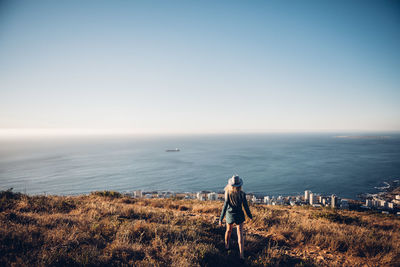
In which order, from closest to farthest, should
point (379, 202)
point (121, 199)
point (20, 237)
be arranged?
Answer: point (20, 237)
point (121, 199)
point (379, 202)

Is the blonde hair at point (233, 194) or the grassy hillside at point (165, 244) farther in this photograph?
the blonde hair at point (233, 194)

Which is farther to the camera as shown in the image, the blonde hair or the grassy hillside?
the blonde hair

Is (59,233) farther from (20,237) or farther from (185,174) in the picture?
(185,174)

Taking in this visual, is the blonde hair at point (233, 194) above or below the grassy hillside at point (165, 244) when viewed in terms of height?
above

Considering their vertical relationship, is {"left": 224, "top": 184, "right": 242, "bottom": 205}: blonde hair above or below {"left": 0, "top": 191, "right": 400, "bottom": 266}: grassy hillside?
above

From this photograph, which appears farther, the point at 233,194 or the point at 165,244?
the point at 165,244

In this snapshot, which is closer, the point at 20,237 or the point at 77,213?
the point at 20,237

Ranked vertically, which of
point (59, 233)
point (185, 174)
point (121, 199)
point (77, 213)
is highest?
point (59, 233)

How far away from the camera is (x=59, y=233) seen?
4652 mm

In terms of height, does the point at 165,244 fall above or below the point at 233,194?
below

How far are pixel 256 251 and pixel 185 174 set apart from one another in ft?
140

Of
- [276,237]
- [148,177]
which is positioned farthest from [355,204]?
[148,177]

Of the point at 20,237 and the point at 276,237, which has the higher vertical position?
the point at 20,237

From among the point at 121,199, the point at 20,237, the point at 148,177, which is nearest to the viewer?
the point at 20,237
